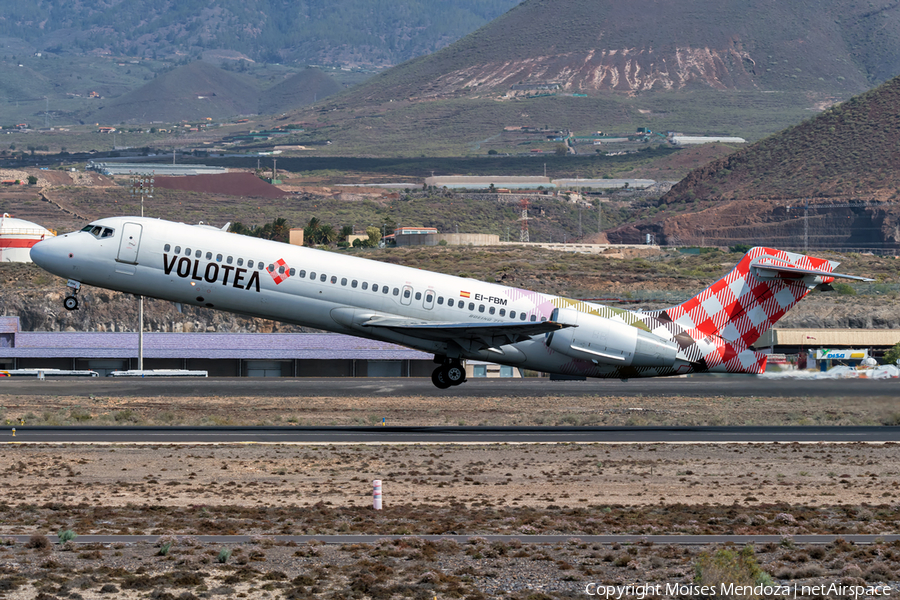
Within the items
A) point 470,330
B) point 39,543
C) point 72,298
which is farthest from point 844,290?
point 39,543

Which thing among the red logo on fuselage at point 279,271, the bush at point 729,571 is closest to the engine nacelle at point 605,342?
the red logo on fuselage at point 279,271

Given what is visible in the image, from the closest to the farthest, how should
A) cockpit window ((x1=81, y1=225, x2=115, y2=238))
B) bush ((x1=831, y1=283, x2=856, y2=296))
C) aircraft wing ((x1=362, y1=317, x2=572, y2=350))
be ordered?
cockpit window ((x1=81, y1=225, x2=115, y2=238)) → aircraft wing ((x1=362, y1=317, x2=572, y2=350)) → bush ((x1=831, y1=283, x2=856, y2=296))

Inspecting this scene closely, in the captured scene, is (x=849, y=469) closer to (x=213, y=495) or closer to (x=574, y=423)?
(x=574, y=423)

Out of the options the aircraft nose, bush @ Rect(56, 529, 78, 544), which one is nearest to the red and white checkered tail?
the aircraft nose

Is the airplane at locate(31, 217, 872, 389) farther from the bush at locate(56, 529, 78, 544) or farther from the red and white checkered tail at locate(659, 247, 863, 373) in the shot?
the bush at locate(56, 529, 78, 544)

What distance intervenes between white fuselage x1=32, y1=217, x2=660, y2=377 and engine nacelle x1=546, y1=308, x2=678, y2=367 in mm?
3757

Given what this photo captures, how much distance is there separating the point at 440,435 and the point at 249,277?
10463 mm

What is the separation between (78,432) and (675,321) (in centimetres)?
2587

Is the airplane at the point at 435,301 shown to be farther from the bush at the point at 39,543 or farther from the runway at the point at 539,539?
the bush at the point at 39,543

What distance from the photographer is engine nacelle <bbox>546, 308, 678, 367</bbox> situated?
144 feet

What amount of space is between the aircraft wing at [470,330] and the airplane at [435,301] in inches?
2.1

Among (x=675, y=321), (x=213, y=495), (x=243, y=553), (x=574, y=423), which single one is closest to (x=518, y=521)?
(x=243, y=553)

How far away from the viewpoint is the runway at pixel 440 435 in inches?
1662

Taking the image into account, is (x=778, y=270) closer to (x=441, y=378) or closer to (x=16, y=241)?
(x=441, y=378)
